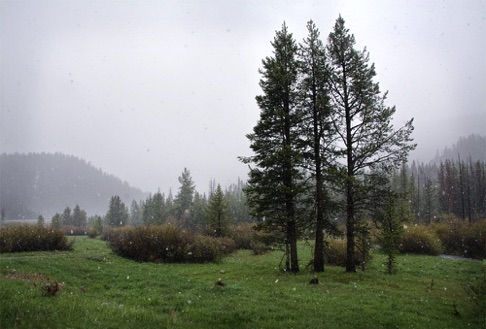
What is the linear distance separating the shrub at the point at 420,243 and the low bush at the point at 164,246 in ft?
83.2

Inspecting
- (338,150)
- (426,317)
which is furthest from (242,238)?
(426,317)

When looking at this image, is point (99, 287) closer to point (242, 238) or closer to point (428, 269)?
point (428, 269)

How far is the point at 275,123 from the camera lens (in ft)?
69.3

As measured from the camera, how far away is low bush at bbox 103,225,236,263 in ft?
99.2

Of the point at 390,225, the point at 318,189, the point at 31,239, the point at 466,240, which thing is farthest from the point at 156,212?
the point at 390,225

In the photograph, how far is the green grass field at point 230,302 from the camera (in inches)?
334

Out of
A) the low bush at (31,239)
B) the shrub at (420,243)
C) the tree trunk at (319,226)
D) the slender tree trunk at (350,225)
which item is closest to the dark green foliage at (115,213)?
the low bush at (31,239)

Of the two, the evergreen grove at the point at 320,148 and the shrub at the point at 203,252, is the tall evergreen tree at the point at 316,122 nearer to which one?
the evergreen grove at the point at 320,148

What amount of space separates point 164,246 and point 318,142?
18590mm

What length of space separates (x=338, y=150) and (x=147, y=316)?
15904 millimetres

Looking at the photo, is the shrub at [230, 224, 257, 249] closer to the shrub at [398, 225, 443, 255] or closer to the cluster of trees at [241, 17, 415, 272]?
the shrub at [398, 225, 443, 255]

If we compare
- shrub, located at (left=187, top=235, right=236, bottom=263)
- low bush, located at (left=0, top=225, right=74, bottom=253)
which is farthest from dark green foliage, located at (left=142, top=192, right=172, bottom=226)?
shrub, located at (left=187, top=235, right=236, bottom=263)

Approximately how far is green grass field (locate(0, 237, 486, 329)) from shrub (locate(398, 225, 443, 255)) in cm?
2350

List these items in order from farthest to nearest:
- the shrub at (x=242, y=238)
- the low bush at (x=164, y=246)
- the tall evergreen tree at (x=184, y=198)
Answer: the tall evergreen tree at (x=184, y=198) → the shrub at (x=242, y=238) → the low bush at (x=164, y=246)
